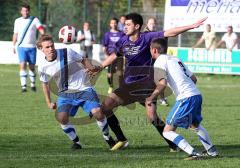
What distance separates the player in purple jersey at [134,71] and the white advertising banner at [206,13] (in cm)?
1901

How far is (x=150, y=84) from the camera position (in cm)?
1162

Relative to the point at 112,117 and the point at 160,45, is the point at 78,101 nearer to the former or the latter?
the point at 112,117

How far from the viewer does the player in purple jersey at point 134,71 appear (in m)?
11.3

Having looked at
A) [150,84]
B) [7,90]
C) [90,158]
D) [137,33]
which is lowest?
[7,90]

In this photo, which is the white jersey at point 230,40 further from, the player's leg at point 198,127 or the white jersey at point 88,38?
the player's leg at point 198,127

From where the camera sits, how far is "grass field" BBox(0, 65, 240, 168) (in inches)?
388

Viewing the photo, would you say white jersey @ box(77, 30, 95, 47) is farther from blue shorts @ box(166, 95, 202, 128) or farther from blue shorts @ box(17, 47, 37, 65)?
blue shorts @ box(166, 95, 202, 128)

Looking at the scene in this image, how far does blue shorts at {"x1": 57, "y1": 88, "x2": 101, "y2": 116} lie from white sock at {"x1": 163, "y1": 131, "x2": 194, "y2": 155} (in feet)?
4.91

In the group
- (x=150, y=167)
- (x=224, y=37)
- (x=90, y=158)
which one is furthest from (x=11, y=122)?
(x=224, y=37)

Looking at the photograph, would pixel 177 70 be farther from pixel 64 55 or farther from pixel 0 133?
pixel 0 133

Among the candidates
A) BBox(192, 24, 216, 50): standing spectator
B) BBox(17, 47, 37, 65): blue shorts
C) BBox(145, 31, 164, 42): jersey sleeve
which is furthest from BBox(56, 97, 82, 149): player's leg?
BBox(192, 24, 216, 50): standing spectator

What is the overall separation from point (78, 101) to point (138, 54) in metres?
1.16

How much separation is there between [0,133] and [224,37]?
56.3 feet

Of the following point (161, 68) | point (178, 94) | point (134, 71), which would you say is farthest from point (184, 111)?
point (134, 71)
